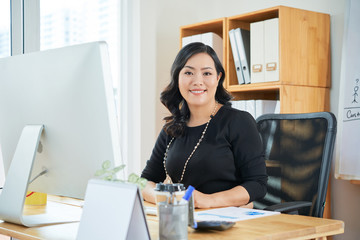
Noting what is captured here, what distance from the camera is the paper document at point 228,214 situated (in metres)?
1.36

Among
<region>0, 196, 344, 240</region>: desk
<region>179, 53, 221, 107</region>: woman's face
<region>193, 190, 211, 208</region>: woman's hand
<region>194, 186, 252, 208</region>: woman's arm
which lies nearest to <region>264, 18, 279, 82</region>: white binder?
<region>179, 53, 221, 107</region>: woman's face

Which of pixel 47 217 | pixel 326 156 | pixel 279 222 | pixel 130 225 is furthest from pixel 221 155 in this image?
pixel 130 225

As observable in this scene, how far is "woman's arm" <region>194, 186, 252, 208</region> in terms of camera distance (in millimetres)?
1574

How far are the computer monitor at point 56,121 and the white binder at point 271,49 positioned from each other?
1.69 metres

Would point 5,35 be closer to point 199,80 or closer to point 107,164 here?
point 199,80

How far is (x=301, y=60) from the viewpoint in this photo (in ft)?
9.11

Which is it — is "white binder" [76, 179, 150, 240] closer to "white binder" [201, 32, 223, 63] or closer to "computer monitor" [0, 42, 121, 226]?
"computer monitor" [0, 42, 121, 226]

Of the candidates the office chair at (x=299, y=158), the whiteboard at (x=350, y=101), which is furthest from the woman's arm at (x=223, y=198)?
the whiteboard at (x=350, y=101)

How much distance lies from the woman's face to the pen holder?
1.01 metres

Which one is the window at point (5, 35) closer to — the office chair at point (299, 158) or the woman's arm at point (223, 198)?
the office chair at point (299, 158)

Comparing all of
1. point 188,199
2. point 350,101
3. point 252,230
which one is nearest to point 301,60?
point 350,101

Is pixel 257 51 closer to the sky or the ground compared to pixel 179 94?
closer to the sky

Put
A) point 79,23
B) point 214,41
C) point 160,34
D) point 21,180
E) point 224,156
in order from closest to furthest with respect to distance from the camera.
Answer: point 21,180 → point 224,156 → point 214,41 → point 79,23 → point 160,34

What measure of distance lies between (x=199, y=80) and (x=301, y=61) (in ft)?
3.30
